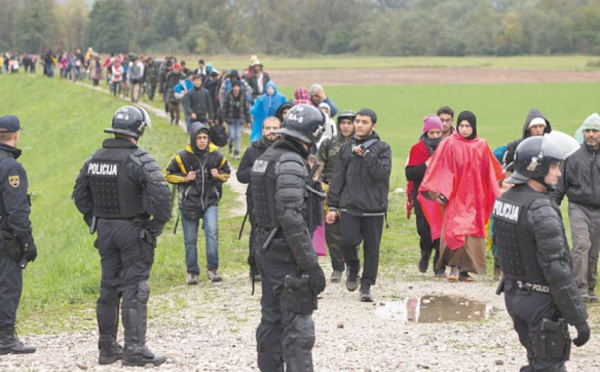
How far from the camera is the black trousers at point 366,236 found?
1098 centimetres

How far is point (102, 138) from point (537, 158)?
85.3 ft

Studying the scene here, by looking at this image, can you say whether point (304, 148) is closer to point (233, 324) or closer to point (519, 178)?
point (519, 178)

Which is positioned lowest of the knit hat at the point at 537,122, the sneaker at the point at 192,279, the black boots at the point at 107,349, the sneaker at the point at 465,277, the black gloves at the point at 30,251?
the sneaker at the point at 192,279

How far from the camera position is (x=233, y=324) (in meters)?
10.0

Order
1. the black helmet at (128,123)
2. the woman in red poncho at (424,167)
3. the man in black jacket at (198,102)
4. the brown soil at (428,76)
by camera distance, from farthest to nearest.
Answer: the brown soil at (428,76)
the man in black jacket at (198,102)
the woman in red poncho at (424,167)
the black helmet at (128,123)

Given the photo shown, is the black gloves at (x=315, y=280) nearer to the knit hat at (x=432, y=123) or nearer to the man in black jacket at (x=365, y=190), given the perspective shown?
the man in black jacket at (x=365, y=190)

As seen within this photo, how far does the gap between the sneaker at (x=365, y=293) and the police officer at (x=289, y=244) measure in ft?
10.8

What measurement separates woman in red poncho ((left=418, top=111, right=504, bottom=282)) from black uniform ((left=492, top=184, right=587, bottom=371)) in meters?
4.98

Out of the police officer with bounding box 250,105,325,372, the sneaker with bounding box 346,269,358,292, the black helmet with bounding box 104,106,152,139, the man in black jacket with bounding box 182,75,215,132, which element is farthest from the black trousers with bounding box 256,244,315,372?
the man in black jacket with bounding box 182,75,215,132

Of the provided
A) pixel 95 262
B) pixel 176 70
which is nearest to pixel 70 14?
pixel 176 70

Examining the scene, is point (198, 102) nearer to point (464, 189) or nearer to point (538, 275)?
point (464, 189)

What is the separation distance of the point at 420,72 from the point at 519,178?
A: 82.0 m

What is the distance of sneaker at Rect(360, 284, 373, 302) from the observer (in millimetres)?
10953

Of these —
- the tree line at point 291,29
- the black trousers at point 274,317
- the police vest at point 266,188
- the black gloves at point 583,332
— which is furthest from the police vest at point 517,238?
the tree line at point 291,29
